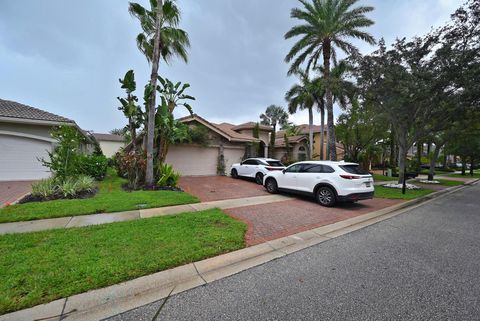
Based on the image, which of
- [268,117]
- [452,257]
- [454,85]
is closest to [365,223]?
[452,257]

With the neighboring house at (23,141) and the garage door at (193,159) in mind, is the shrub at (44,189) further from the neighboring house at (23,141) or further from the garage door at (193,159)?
the garage door at (193,159)

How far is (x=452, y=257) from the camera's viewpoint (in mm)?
3834

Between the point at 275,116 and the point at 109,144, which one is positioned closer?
the point at 109,144

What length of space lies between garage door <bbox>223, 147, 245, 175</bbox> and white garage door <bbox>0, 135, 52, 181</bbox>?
10.7m

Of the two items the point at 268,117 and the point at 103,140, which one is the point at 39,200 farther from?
the point at 268,117

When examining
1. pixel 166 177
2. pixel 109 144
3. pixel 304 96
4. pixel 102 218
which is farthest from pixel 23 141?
pixel 109 144

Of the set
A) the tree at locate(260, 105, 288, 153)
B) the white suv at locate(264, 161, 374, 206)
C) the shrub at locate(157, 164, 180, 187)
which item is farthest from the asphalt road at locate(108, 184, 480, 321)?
the tree at locate(260, 105, 288, 153)

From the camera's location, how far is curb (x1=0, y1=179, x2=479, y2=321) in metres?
2.27

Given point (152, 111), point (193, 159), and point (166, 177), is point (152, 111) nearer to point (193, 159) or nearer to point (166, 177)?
point (166, 177)

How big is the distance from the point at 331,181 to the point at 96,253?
6.88 m

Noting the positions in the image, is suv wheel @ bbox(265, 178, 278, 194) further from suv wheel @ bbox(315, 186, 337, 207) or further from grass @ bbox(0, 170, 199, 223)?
grass @ bbox(0, 170, 199, 223)

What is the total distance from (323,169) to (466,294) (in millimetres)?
5171

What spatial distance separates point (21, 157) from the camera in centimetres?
1052

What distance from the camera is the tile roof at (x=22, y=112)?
1022cm
